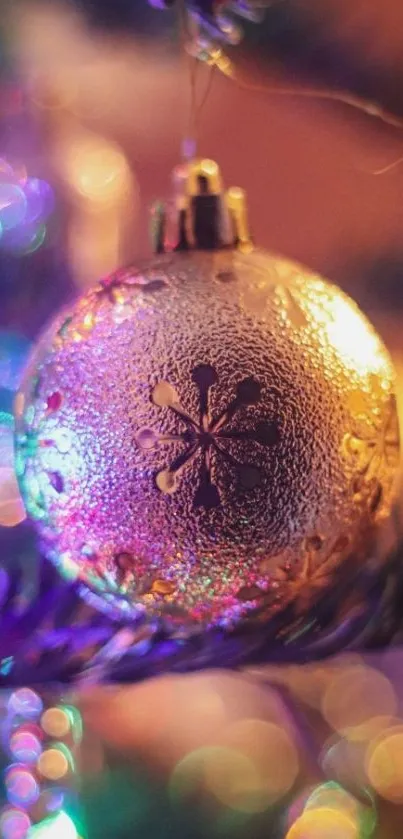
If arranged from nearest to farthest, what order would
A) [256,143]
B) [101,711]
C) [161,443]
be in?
[161,443] → [256,143] → [101,711]

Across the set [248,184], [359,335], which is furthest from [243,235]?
[248,184]

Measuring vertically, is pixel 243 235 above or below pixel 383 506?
above

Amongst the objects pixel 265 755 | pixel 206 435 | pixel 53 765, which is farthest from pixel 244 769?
pixel 206 435

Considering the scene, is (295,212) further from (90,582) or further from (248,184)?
(90,582)

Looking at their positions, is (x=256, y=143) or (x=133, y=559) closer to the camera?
(x=133, y=559)

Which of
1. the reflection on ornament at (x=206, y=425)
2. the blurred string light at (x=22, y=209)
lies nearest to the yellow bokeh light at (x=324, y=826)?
the reflection on ornament at (x=206, y=425)

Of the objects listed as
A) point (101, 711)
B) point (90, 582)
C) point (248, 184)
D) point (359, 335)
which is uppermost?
point (248, 184)
